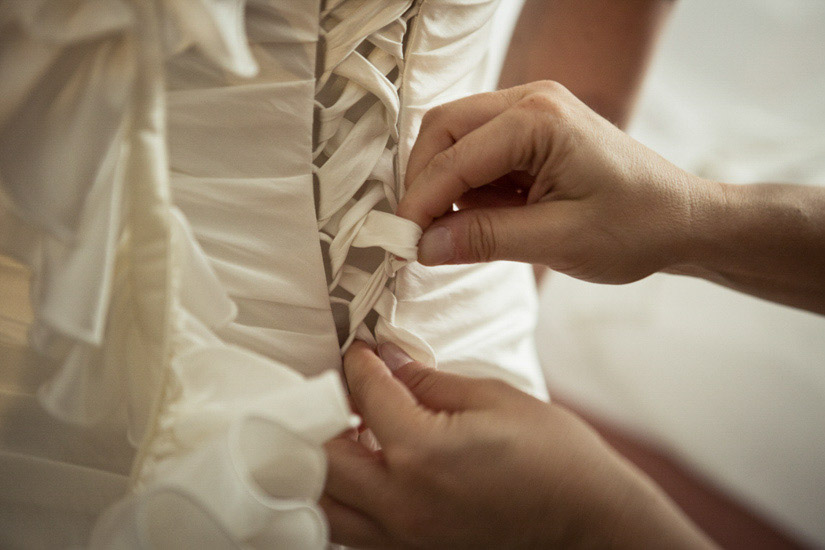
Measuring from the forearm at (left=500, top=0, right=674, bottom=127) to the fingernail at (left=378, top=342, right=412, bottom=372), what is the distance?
517mm

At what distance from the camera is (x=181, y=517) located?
32 centimetres

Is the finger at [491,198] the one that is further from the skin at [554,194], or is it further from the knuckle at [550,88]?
the knuckle at [550,88]

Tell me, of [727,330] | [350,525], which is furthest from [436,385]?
[727,330]

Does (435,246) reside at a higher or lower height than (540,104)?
lower

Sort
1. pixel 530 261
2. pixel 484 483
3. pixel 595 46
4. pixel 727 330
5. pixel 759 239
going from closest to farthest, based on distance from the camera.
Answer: pixel 484 483 → pixel 530 261 → pixel 759 239 → pixel 595 46 → pixel 727 330

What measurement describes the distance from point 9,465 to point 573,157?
0.51m

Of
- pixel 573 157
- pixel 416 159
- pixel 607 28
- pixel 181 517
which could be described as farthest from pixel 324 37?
pixel 607 28

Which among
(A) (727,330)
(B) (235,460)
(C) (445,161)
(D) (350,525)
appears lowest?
(A) (727,330)

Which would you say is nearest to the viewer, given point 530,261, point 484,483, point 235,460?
point 235,460

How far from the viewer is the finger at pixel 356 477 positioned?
406 millimetres

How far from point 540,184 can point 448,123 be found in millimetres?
100

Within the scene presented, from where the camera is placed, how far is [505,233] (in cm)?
48

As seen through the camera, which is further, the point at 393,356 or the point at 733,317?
the point at 733,317

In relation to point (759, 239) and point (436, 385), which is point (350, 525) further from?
point (759, 239)
